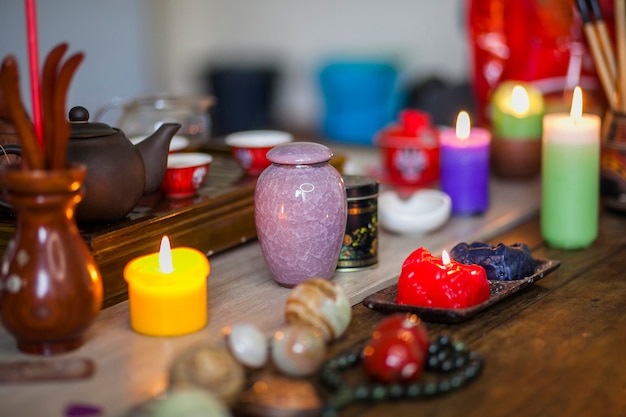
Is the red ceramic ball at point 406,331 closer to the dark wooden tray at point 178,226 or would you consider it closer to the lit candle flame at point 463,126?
the dark wooden tray at point 178,226

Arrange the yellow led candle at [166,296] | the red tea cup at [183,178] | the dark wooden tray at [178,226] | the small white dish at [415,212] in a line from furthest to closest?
the small white dish at [415,212], the red tea cup at [183,178], the dark wooden tray at [178,226], the yellow led candle at [166,296]

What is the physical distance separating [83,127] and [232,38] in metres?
2.39

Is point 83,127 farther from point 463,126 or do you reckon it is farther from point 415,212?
point 463,126

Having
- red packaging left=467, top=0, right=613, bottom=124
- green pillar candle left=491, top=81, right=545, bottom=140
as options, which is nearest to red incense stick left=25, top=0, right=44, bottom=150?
green pillar candle left=491, top=81, right=545, bottom=140

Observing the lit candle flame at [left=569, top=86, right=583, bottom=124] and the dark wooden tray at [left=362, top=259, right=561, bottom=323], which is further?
the lit candle flame at [left=569, top=86, right=583, bottom=124]

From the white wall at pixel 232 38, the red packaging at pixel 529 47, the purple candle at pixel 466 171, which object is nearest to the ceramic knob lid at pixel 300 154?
the purple candle at pixel 466 171

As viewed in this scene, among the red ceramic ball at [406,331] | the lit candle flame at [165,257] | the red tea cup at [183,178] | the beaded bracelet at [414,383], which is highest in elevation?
the red tea cup at [183,178]

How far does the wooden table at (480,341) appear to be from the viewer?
0.83 m

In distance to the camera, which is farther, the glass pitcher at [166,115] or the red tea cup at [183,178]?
the glass pitcher at [166,115]

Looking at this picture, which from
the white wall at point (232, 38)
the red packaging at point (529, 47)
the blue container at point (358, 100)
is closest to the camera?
the red packaging at point (529, 47)

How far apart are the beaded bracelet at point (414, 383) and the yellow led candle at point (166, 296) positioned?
0.58ft

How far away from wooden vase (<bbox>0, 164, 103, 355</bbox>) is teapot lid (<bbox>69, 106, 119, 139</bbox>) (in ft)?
0.52

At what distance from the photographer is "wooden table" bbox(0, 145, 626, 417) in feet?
2.72

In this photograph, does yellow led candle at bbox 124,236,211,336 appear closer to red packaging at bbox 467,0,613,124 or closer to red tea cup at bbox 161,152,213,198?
red tea cup at bbox 161,152,213,198
